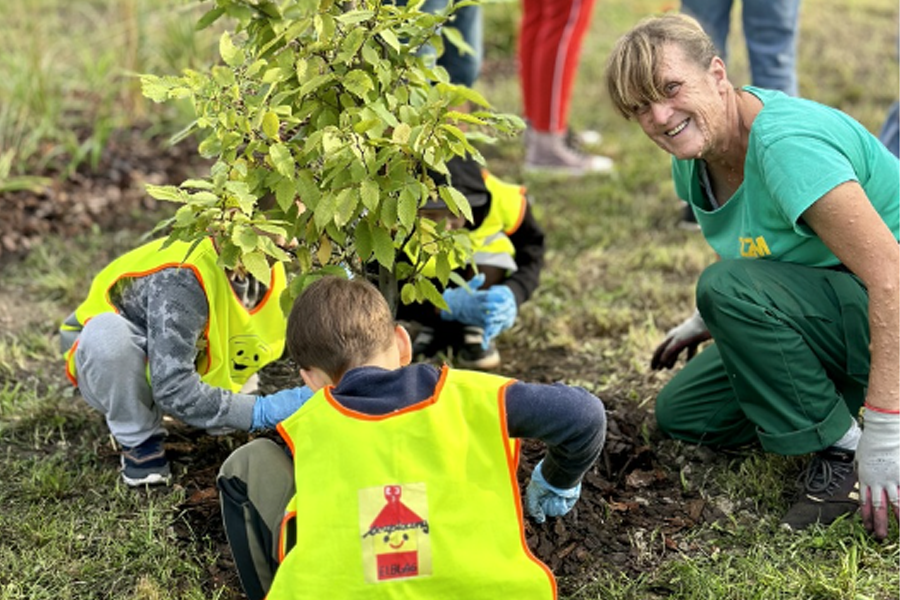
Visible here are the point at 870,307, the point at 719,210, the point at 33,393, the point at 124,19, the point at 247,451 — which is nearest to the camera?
the point at 247,451

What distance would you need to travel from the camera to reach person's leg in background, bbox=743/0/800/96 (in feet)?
15.4

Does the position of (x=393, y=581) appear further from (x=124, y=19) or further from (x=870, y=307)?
(x=124, y=19)

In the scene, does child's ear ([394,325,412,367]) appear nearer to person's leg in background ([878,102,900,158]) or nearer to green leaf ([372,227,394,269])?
green leaf ([372,227,394,269])

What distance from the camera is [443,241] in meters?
2.76

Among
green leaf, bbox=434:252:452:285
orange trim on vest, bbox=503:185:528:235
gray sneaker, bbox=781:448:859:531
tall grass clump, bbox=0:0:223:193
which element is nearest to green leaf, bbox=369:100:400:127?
green leaf, bbox=434:252:452:285

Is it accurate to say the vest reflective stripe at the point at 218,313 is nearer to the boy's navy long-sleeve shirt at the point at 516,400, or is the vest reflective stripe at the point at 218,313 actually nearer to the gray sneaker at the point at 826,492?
the boy's navy long-sleeve shirt at the point at 516,400

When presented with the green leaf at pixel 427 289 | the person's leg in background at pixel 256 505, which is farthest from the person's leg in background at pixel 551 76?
the person's leg in background at pixel 256 505

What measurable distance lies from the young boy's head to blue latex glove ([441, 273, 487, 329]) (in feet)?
3.90

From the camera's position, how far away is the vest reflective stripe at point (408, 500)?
2.25m

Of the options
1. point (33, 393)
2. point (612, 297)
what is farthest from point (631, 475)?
point (33, 393)

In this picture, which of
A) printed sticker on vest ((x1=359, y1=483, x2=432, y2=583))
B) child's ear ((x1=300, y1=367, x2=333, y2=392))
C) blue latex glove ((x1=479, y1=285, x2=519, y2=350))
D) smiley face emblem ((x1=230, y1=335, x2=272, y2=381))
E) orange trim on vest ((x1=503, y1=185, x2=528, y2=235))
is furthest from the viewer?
orange trim on vest ((x1=503, y1=185, x2=528, y2=235))

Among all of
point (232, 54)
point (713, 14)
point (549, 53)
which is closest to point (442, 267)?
point (232, 54)

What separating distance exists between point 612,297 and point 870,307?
1776 mm

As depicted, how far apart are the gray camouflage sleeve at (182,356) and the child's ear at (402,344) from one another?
0.54 m
